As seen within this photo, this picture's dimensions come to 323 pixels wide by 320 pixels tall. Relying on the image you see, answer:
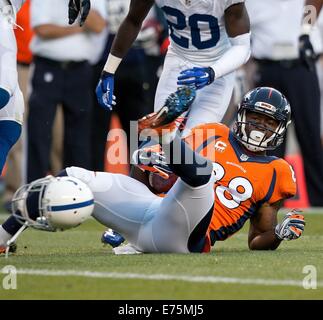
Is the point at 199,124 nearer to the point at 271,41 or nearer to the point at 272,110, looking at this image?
the point at 272,110

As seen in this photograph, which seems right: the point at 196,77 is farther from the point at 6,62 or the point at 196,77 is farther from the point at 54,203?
the point at 54,203

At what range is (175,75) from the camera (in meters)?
6.61

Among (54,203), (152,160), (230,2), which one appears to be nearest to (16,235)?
(54,203)

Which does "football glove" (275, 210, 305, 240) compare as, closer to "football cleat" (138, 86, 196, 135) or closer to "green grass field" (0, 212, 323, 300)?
Answer: "green grass field" (0, 212, 323, 300)

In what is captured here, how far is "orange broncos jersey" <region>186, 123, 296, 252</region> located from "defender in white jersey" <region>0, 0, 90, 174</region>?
97 cm

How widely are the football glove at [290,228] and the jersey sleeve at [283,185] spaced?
0.13 metres

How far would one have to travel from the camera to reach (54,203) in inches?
192

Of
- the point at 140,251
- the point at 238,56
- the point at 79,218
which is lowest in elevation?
the point at 140,251

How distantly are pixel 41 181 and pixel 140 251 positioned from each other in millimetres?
858

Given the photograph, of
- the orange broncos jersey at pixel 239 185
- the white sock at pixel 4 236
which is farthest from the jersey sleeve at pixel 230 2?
the white sock at pixel 4 236

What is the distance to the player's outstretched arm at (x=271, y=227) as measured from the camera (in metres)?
5.48

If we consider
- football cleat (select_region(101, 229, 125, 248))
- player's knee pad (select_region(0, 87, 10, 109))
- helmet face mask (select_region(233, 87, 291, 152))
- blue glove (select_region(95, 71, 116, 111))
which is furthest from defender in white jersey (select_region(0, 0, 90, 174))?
helmet face mask (select_region(233, 87, 291, 152))

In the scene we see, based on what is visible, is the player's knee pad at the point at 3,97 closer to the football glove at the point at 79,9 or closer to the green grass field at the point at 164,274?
the green grass field at the point at 164,274
